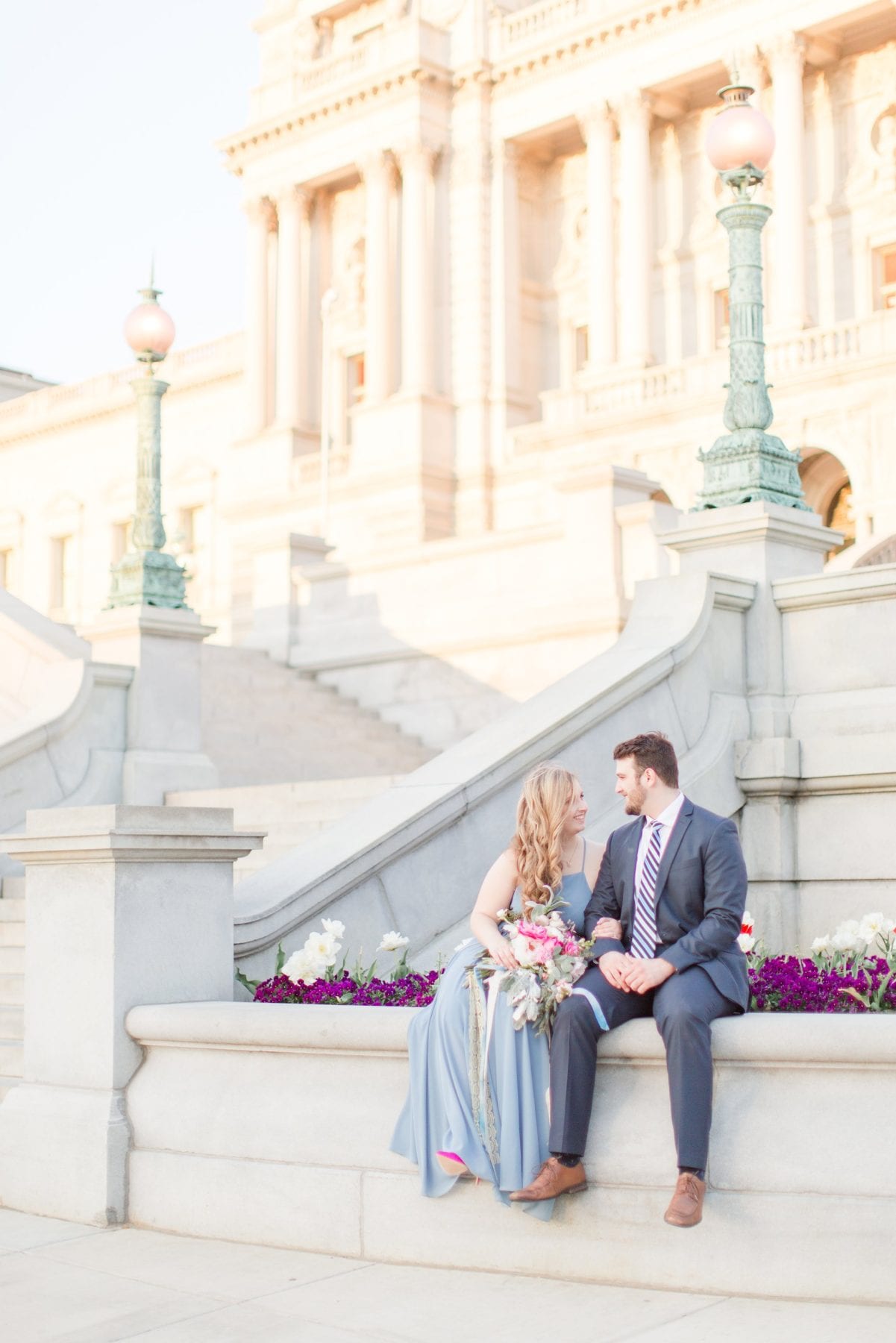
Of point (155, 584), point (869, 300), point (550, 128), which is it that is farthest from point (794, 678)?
point (550, 128)

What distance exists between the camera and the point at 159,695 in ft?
48.9

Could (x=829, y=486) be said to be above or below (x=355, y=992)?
above

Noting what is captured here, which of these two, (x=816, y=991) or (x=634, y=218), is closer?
(x=816, y=991)

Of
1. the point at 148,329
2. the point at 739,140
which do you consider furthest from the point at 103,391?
the point at 739,140

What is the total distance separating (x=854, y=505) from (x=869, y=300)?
7.65m

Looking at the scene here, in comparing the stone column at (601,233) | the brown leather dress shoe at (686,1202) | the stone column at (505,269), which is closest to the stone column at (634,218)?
the stone column at (601,233)

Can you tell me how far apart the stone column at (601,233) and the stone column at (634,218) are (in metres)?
0.27

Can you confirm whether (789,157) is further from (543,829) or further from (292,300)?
(543,829)

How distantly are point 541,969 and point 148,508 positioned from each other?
9.91m

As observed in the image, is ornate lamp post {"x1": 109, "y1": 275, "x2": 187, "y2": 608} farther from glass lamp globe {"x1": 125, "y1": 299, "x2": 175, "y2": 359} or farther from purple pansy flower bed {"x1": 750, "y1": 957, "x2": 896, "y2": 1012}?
purple pansy flower bed {"x1": 750, "y1": 957, "x2": 896, "y2": 1012}

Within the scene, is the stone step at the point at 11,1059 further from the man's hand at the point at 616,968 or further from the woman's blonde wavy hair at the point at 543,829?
the man's hand at the point at 616,968

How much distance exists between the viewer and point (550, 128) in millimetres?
43781

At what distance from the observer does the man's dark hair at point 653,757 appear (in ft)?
20.9

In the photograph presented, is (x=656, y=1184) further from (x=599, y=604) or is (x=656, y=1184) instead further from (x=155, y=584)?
(x=599, y=604)
